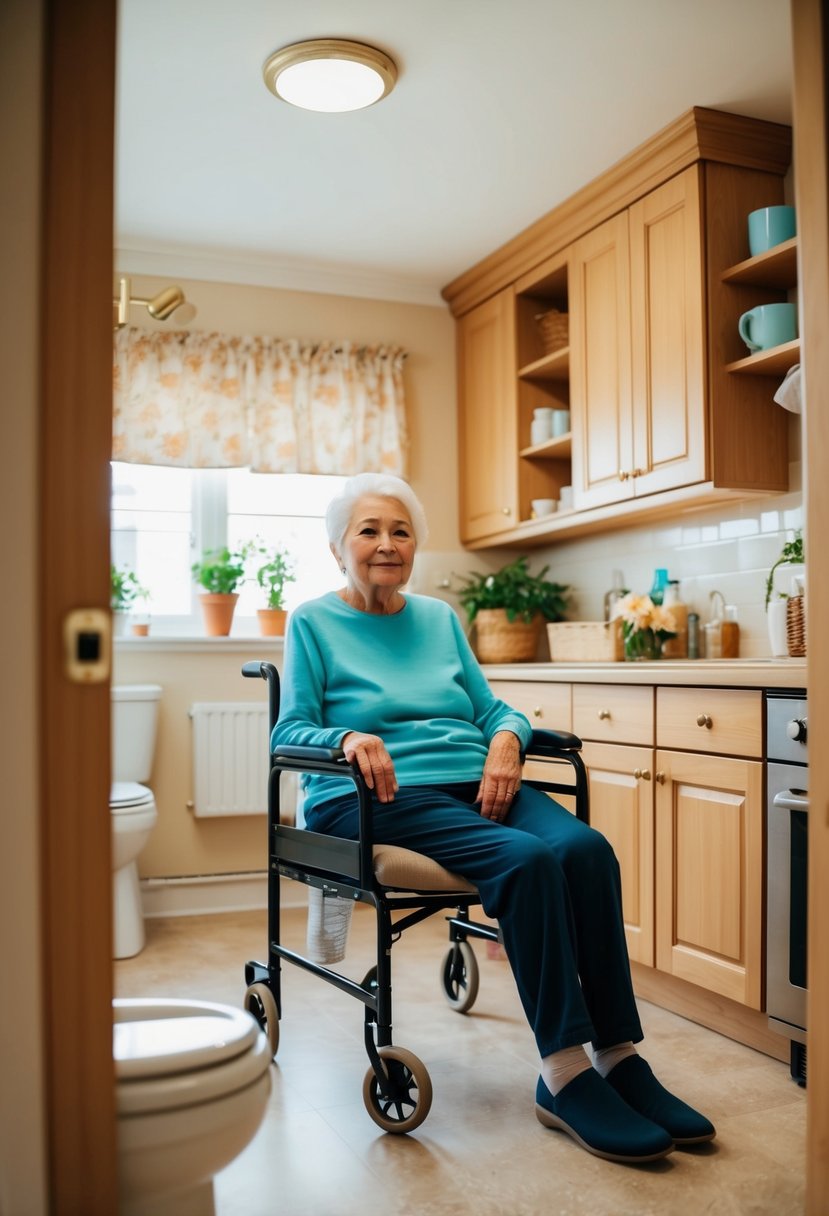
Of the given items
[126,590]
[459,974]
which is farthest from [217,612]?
[459,974]

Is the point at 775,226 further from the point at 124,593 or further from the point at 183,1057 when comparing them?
the point at 183,1057

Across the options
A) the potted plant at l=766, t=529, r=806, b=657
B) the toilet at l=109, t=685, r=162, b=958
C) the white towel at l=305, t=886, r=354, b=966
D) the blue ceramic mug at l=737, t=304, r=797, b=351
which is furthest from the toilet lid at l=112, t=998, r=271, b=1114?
the blue ceramic mug at l=737, t=304, r=797, b=351

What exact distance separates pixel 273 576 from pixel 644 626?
58.4 inches

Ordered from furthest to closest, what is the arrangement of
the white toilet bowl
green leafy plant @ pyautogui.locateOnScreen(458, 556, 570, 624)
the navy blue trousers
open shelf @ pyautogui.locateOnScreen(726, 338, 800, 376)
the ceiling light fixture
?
green leafy plant @ pyautogui.locateOnScreen(458, 556, 570, 624), the white toilet bowl, open shelf @ pyautogui.locateOnScreen(726, 338, 800, 376), the ceiling light fixture, the navy blue trousers

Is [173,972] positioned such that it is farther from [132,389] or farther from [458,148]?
[458,148]

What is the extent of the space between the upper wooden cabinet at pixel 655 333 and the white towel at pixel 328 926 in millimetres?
1537

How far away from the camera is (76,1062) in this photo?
1060 millimetres

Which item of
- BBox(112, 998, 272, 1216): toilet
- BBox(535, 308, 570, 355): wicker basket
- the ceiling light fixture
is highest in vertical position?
the ceiling light fixture

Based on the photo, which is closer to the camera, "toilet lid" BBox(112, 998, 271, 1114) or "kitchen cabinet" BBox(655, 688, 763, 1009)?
"toilet lid" BBox(112, 998, 271, 1114)

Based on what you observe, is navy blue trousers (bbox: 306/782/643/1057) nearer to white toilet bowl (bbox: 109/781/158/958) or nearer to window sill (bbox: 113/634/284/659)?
white toilet bowl (bbox: 109/781/158/958)

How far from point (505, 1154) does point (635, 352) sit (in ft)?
7.49

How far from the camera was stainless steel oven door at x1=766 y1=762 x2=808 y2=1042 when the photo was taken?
224 centimetres

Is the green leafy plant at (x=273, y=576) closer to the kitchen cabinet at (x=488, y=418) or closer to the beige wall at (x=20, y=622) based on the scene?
the kitchen cabinet at (x=488, y=418)

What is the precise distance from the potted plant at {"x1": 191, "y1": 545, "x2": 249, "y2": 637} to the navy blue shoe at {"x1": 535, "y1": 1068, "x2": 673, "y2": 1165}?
7.89 ft
